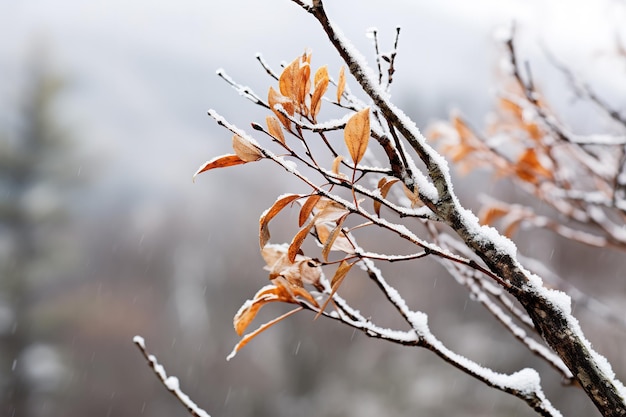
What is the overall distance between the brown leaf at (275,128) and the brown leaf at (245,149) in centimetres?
2

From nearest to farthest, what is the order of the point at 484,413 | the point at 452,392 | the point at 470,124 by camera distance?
the point at 470,124, the point at 484,413, the point at 452,392

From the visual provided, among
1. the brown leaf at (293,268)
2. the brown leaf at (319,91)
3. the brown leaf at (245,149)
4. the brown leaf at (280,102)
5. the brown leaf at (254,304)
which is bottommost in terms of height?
the brown leaf at (254,304)

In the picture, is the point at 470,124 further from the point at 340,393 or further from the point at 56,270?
the point at 56,270

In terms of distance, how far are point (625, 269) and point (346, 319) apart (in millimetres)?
6083

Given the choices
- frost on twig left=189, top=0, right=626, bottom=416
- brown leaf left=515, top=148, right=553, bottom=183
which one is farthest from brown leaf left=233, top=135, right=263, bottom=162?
brown leaf left=515, top=148, right=553, bottom=183

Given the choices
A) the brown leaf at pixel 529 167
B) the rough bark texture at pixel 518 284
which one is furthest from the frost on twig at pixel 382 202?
the brown leaf at pixel 529 167

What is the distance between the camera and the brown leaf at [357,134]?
32 centimetres

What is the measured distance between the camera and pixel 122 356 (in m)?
8.51

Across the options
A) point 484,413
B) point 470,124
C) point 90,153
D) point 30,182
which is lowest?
point 30,182

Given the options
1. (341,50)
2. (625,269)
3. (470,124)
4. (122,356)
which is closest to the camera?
(341,50)

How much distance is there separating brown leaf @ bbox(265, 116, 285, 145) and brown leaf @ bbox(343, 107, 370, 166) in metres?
0.05

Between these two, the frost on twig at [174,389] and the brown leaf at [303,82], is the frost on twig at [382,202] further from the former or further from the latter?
the frost on twig at [174,389]

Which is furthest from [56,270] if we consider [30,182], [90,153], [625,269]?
[625,269]

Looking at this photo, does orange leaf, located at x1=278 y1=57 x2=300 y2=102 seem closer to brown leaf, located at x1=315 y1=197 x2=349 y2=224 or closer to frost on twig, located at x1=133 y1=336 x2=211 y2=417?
brown leaf, located at x1=315 y1=197 x2=349 y2=224
